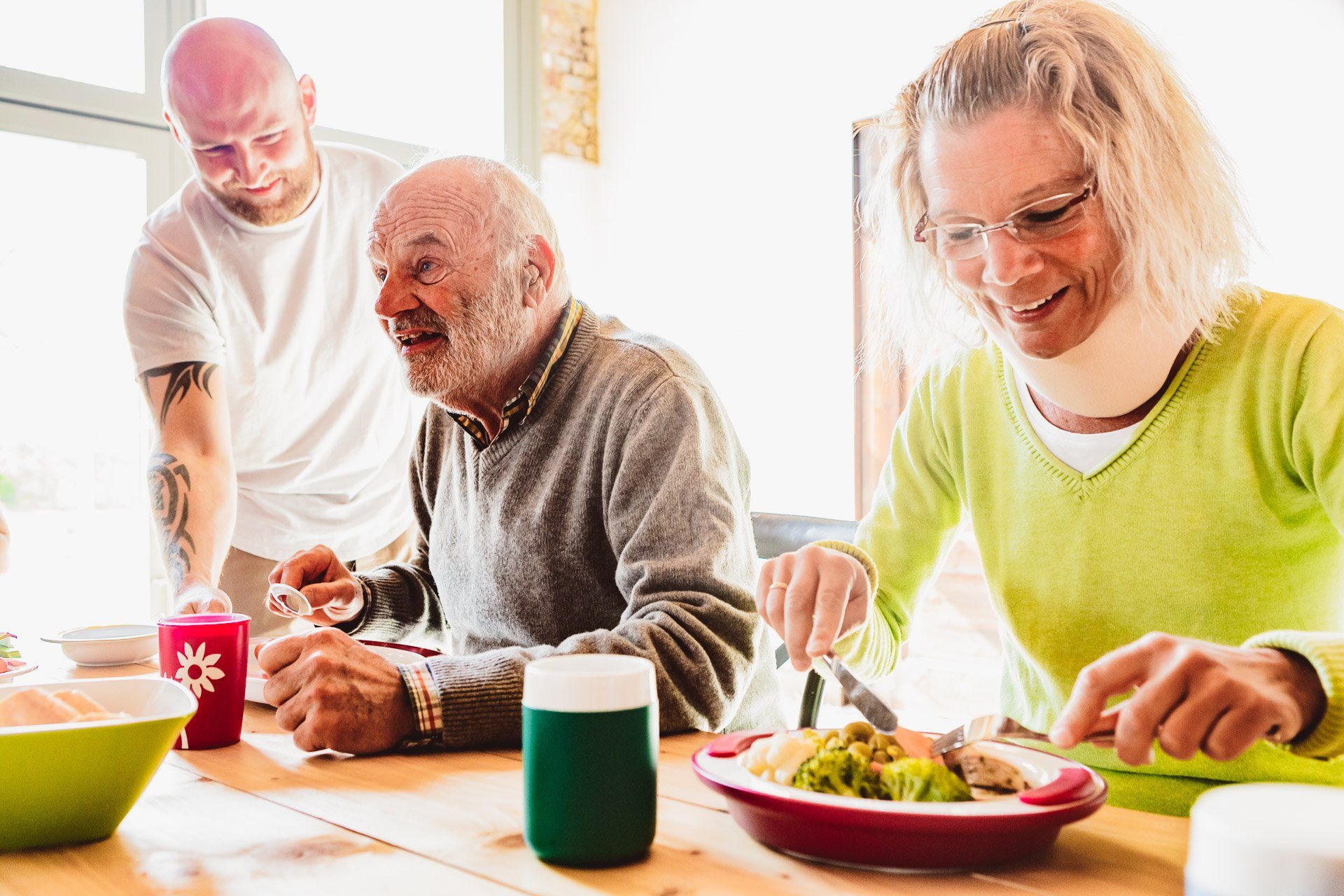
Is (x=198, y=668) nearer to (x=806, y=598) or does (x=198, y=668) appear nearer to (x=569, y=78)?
(x=806, y=598)

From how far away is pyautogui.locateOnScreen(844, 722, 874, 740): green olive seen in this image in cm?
92

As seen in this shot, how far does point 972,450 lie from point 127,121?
11.3ft

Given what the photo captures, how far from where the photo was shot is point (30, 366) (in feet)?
11.9

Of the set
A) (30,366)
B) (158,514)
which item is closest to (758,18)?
(30,366)

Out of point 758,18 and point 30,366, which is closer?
point 30,366

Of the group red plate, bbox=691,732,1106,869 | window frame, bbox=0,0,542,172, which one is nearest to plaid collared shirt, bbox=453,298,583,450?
red plate, bbox=691,732,1106,869

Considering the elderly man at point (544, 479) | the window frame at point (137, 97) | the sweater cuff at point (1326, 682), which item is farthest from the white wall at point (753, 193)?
the sweater cuff at point (1326, 682)

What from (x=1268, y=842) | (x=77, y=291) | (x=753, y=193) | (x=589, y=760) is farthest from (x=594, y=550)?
(x=753, y=193)

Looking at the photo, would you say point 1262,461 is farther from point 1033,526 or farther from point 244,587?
point 244,587

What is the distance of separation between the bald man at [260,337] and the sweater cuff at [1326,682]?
1.90 m

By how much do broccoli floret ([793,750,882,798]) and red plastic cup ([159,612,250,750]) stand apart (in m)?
0.67

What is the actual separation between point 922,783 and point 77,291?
148 inches

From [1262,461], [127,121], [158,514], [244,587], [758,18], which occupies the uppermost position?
[758,18]

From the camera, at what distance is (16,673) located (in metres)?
1.48
